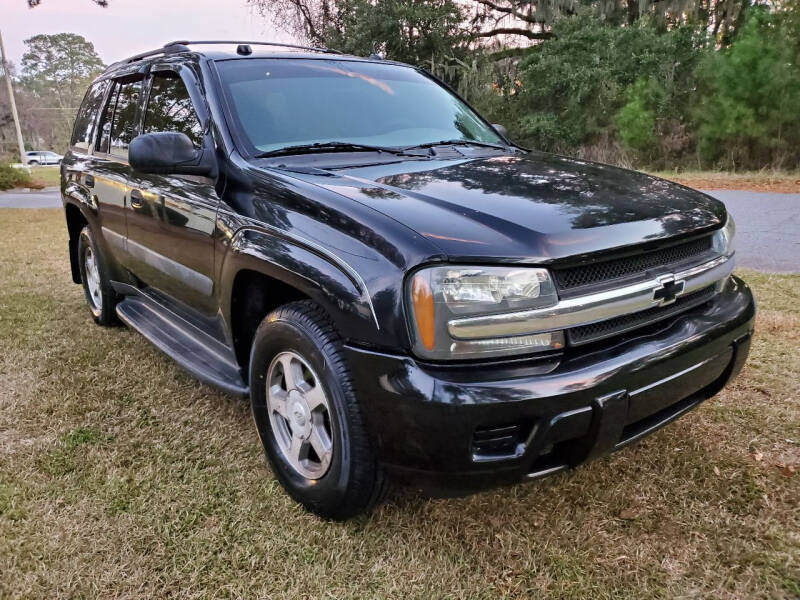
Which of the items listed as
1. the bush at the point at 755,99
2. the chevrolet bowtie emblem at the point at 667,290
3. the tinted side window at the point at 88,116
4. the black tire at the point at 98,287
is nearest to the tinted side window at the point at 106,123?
the tinted side window at the point at 88,116

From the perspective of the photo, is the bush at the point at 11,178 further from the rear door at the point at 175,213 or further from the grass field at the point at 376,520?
the grass field at the point at 376,520

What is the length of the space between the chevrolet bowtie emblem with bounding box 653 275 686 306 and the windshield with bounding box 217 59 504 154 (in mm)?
1396

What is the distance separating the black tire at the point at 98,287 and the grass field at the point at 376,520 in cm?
113

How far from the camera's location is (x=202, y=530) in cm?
229

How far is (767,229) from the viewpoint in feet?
25.1

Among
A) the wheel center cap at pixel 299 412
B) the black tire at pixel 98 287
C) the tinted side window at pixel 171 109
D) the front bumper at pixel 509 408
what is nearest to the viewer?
the front bumper at pixel 509 408

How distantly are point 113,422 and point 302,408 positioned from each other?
1.38m

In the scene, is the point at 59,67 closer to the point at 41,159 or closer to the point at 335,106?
the point at 41,159

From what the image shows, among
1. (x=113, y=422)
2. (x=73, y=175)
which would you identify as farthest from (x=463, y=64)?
(x=113, y=422)

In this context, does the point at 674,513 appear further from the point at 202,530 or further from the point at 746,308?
the point at 202,530

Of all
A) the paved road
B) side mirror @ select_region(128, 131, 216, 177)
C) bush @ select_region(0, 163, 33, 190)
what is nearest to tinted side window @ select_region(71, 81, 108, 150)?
side mirror @ select_region(128, 131, 216, 177)

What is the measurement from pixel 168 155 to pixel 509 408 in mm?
1745

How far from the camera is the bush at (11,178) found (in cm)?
2033

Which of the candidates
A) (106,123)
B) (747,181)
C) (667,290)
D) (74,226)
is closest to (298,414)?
(667,290)
